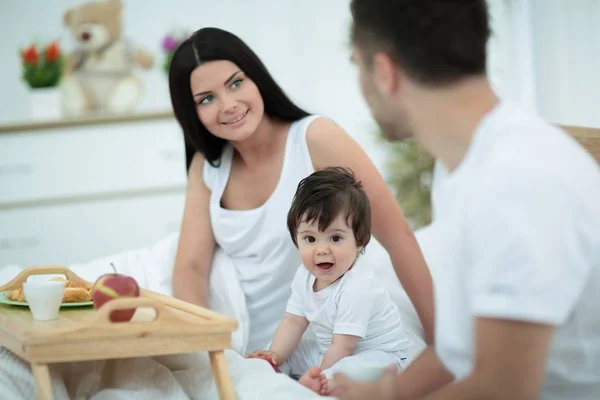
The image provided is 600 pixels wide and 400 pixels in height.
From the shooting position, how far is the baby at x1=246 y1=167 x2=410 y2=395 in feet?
6.28

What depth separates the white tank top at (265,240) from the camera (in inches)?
90.7

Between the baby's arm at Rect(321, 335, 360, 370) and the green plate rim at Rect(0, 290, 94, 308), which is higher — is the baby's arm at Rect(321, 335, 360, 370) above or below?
below

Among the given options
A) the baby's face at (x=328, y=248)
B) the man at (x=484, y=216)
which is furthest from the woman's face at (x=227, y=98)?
the man at (x=484, y=216)

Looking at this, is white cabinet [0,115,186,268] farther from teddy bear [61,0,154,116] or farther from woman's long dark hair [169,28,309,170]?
woman's long dark hair [169,28,309,170]

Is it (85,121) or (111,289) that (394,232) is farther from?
(85,121)

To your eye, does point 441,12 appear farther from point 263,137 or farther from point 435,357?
point 263,137

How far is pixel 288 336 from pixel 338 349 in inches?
7.9

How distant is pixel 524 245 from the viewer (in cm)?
98

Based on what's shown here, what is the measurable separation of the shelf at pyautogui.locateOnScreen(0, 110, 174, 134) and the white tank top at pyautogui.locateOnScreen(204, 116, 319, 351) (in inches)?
93.5

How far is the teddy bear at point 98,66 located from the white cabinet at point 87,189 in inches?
6.6

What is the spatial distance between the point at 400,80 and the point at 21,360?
102 cm

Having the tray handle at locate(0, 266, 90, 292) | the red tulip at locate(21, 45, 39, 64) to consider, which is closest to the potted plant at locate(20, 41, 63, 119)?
the red tulip at locate(21, 45, 39, 64)

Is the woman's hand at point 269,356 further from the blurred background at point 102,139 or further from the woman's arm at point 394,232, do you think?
the blurred background at point 102,139

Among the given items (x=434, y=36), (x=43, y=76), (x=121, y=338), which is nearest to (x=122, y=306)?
(x=121, y=338)
